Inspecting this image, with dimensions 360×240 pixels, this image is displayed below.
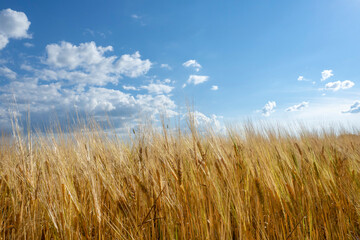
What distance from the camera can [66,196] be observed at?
129 centimetres

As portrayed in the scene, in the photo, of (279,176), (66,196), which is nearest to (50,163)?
(66,196)

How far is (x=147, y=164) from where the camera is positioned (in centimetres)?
144

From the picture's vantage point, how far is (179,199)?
124 centimetres

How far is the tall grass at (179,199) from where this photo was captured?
1.09 metres

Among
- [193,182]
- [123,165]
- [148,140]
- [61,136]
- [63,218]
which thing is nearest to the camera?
[63,218]

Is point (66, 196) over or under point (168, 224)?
over

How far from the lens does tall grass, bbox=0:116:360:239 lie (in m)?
1.09

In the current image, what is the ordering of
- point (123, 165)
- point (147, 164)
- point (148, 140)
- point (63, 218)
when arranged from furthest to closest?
point (148, 140) → point (123, 165) → point (147, 164) → point (63, 218)

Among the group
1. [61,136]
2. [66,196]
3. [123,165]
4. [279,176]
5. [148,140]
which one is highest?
[61,136]

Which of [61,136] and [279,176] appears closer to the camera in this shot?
[279,176]

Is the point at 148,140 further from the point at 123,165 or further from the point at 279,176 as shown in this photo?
the point at 279,176

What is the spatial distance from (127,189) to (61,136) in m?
1.19

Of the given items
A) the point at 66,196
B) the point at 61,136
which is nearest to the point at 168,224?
the point at 66,196

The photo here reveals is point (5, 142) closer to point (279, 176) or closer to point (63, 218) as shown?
point (63, 218)
